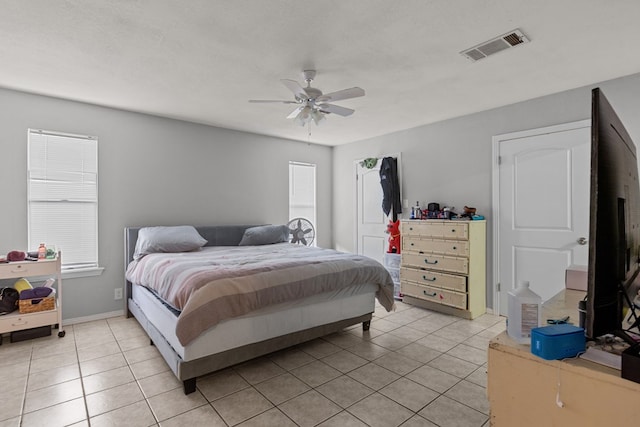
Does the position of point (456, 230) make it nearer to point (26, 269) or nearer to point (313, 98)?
point (313, 98)

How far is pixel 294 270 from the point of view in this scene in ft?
8.66

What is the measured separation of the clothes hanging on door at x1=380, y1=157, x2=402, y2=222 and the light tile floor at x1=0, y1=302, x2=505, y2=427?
2.05 m

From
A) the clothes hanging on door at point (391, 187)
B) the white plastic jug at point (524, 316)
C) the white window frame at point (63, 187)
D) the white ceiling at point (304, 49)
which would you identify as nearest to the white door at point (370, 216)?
the clothes hanging on door at point (391, 187)

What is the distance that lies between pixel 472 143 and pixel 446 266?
1.54 m

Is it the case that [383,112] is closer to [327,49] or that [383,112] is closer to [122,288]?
[327,49]

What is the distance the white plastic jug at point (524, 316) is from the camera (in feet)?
3.05

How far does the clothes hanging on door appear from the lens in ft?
15.8

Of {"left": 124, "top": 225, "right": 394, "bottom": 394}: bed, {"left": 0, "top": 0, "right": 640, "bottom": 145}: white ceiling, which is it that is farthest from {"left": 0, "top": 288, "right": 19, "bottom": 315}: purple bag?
{"left": 0, "top": 0, "right": 640, "bottom": 145}: white ceiling

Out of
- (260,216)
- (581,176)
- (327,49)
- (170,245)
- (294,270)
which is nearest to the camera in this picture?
(327,49)

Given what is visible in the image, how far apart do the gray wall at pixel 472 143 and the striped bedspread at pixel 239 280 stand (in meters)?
1.70

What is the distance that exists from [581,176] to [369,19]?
105 inches

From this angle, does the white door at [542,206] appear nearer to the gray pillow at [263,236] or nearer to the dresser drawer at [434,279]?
the dresser drawer at [434,279]

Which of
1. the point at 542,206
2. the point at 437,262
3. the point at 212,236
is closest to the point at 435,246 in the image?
the point at 437,262

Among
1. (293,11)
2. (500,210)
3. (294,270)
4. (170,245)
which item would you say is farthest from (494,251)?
(170,245)
